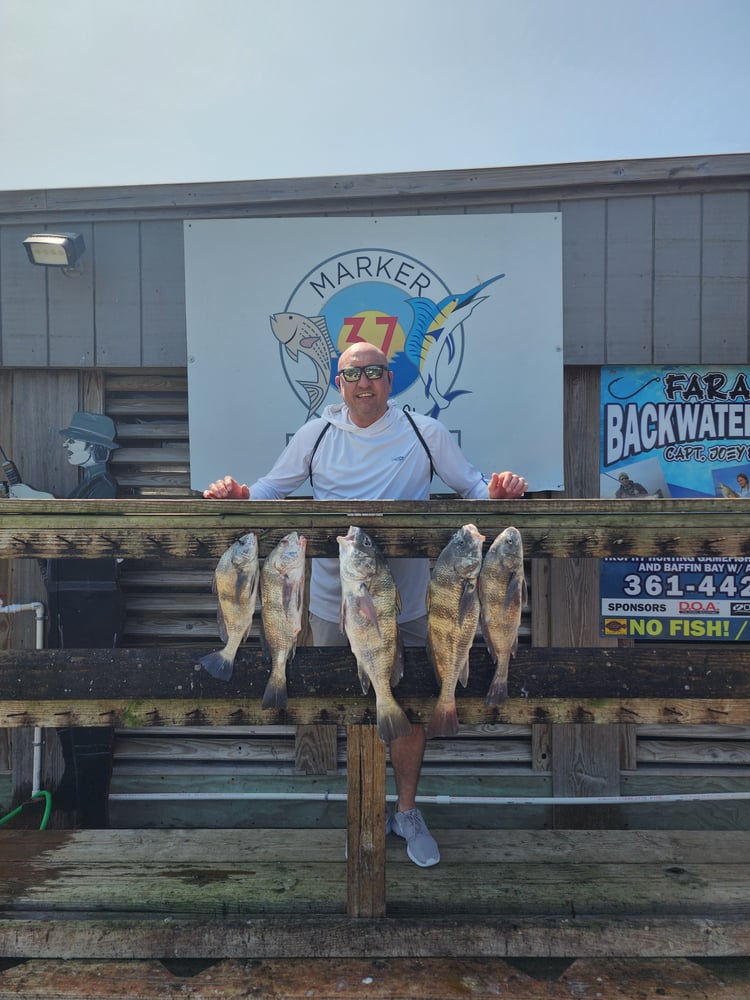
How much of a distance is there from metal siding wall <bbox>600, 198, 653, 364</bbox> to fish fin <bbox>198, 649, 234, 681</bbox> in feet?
9.18

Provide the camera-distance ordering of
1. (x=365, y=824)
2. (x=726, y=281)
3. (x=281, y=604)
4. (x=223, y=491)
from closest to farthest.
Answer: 1. (x=281, y=604)
2. (x=365, y=824)
3. (x=223, y=491)
4. (x=726, y=281)

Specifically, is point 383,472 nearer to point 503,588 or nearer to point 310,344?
point 503,588

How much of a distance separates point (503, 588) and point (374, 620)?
1.40ft

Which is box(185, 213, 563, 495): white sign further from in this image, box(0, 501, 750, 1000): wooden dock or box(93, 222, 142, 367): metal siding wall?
box(0, 501, 750, 1000): wooden dock

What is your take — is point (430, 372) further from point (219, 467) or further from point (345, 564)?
point (345, 564)

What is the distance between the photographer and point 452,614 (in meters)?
2.35

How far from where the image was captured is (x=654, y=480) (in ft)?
13.8

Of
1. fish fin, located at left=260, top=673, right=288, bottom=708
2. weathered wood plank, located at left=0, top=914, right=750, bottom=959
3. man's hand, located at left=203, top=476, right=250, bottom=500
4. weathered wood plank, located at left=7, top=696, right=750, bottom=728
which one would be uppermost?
man's hand, located at left=203, top=476, right=250, bottom=500

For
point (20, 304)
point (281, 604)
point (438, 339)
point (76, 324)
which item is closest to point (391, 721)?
point (281, 604)

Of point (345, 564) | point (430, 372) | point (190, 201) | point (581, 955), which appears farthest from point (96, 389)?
point (581, 955)

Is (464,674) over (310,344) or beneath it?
beneath

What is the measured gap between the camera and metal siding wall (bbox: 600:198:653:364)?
4145 millimetres

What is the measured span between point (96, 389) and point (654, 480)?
334 centimetres

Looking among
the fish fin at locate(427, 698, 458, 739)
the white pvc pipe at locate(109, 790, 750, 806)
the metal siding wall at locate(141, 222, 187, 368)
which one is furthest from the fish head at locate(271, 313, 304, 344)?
the white pvc pipe at locate(109, 790, 750, 806)
